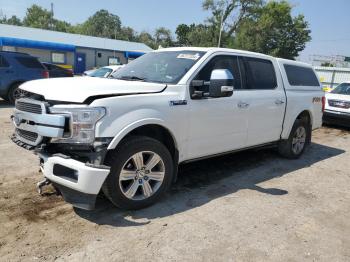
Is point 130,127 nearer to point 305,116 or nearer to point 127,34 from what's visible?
point 305,116

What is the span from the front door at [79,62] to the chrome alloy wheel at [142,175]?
3587 centimetres

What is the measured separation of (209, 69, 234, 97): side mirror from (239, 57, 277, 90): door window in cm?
107

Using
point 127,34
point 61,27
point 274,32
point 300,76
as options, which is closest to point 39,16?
point 61,27

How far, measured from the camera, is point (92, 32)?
111m

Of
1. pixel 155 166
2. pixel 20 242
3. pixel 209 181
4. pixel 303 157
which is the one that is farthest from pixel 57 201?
pixel 303 157

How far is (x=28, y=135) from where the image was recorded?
13.1 feet

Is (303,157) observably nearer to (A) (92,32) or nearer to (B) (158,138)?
(B) (158,138)

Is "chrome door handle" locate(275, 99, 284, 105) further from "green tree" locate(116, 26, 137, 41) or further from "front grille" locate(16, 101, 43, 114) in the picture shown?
"green tree" locate(116, 26, 137, 41)

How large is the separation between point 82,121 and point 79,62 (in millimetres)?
36774

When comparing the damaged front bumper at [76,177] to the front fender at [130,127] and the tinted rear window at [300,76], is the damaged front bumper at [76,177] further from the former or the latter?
the tinted rear window at [300,76]

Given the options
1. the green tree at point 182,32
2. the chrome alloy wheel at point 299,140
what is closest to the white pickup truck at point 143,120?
the chrome alloy wheel at point 299,140

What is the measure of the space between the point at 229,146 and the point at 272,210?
3.81 ft

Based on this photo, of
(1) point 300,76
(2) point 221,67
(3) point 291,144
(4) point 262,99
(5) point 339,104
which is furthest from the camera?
(5) point 339,104

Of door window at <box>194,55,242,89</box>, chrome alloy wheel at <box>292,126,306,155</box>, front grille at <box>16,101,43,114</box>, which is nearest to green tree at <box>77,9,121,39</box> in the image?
chrome alloy wheel at <box>292,126,306,155</box>
